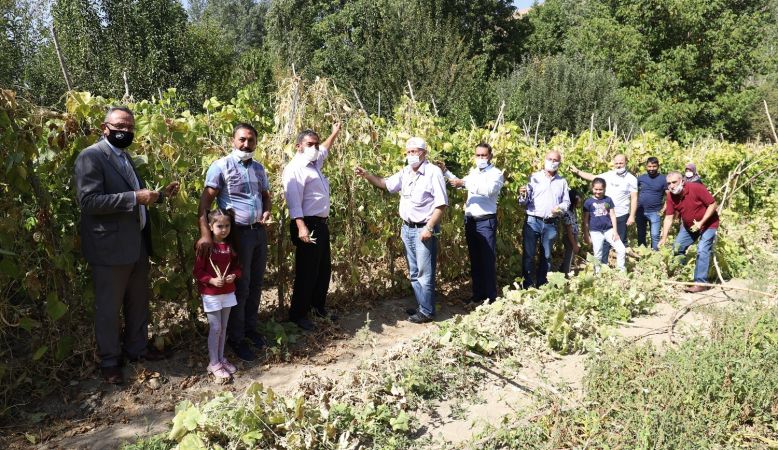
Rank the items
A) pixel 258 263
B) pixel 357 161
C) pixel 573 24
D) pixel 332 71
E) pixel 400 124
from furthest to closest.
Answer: pixel 573 24 < pixel 332 71 < pixel 400 124 < pixel 357 161 < pixel 258 263

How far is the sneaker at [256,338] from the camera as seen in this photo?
4383 mm

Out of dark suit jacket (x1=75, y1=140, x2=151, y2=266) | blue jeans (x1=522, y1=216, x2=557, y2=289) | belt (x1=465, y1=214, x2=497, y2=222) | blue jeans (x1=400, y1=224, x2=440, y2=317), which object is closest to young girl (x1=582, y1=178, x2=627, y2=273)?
blue jeans (x1=522, y1=216, x2=557, y2=289)

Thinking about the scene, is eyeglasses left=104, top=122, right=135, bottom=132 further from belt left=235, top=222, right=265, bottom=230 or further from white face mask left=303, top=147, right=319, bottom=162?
white face mask left=303, top=147, right=319, bottom=162

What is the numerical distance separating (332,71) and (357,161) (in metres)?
22.5

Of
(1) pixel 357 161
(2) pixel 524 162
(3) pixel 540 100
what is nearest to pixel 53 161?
(1) pixel 357 161

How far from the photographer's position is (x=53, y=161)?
144 inches

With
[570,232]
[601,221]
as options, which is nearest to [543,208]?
[570,232]

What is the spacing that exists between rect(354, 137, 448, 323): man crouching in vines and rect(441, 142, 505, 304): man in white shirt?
0.58m

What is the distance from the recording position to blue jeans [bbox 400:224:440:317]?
5.09 meters

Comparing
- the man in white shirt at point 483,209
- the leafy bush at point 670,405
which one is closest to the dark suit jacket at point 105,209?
the leafy bush at point 670,405

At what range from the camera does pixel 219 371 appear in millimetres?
3855

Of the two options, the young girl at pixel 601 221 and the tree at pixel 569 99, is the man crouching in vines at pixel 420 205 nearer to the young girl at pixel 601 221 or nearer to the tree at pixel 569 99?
the young girl at pixel 601 221

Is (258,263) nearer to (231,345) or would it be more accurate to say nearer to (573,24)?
(231,345)

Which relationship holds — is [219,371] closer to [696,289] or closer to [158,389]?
[158,389]
